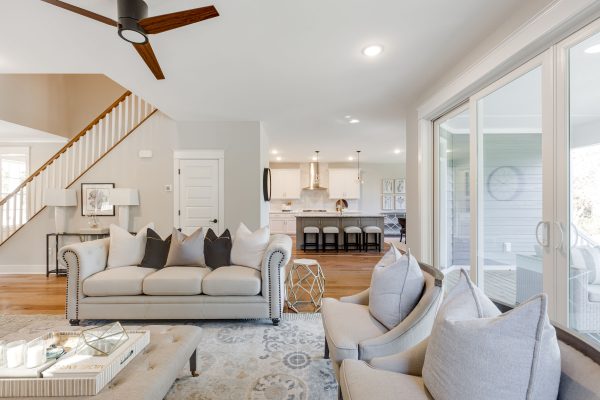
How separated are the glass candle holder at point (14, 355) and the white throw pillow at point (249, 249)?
1.95m

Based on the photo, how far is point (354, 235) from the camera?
739 cm

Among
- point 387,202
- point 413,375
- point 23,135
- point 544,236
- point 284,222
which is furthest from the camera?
point 387,202

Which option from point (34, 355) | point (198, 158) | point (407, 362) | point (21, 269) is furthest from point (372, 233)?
point (21, 269)

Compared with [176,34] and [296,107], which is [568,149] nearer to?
[176,34]

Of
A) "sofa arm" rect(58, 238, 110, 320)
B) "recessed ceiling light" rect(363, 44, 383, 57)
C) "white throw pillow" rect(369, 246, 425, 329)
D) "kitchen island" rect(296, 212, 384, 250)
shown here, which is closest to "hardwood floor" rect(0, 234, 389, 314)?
"sofa arm" rect(58, 238, 110, 320)

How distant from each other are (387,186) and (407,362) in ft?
Result: 31.4

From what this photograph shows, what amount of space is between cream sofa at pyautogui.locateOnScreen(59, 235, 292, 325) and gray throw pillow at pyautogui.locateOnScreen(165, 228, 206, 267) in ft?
1.12

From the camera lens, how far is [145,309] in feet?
9.41

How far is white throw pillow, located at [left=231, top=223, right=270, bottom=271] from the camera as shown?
3240 mm

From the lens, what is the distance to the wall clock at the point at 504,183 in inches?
91.4

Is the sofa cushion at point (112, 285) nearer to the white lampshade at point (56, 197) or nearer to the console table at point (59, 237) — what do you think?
the console table at point (59, 237)

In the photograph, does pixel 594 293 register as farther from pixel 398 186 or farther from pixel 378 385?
pixel 398 186

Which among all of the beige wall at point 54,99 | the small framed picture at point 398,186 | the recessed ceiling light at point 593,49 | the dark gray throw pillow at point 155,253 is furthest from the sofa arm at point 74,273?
the small framed picture at point 398,186

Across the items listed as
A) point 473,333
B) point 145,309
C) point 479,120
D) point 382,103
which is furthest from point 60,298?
point 479,120
